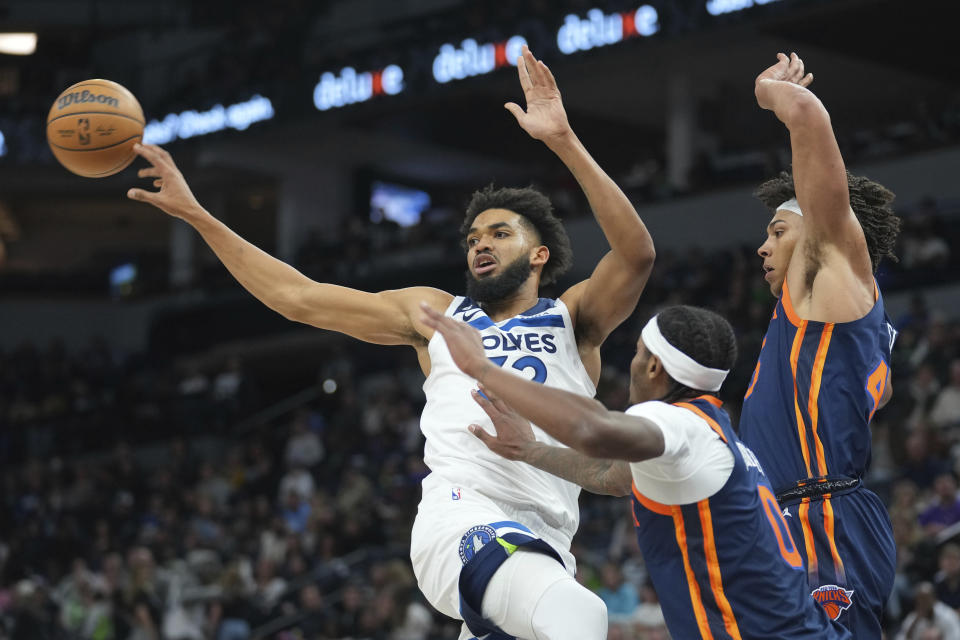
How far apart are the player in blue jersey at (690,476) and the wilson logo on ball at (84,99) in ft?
9.97

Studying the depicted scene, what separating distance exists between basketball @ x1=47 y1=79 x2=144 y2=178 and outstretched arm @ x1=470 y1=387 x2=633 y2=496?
2.73m

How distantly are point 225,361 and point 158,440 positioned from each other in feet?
9.12

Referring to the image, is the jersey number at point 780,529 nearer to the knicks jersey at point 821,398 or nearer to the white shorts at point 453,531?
the knicks jersey at point 821,398

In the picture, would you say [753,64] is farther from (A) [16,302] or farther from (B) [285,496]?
(A) [16,302]

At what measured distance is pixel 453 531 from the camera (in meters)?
4.77

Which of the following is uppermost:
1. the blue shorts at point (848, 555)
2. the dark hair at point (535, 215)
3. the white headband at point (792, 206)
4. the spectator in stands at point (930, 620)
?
the dark hair at point (535, 215)

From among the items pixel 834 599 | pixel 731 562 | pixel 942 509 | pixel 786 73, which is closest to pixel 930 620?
pixel 942 509

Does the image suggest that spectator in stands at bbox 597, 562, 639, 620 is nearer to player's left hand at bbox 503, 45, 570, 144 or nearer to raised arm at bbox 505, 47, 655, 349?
raised arm at bbox 505, 47, 655, 349

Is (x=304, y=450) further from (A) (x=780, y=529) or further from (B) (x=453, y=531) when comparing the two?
(A) (x=780, y=529)

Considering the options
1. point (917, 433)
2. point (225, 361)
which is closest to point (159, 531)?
point (225, 361)

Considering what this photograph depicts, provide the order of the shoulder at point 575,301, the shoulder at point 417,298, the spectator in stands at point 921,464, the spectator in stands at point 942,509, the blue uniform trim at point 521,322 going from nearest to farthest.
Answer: the blue uniform trim at point 521,322, the shoulder at point 575,301, the shoulder at point 417,298, the spectator in stands at point 942,509, the spectator in stands at point 921,464

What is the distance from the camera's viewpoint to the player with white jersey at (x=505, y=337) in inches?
182

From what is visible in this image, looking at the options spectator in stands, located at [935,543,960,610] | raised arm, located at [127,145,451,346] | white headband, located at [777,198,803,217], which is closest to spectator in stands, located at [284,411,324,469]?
spectator in stands, located at [935,543,960,610]

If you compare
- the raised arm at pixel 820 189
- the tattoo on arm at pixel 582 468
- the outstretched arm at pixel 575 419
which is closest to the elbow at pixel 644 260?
the raised arm at pixel 820 189
